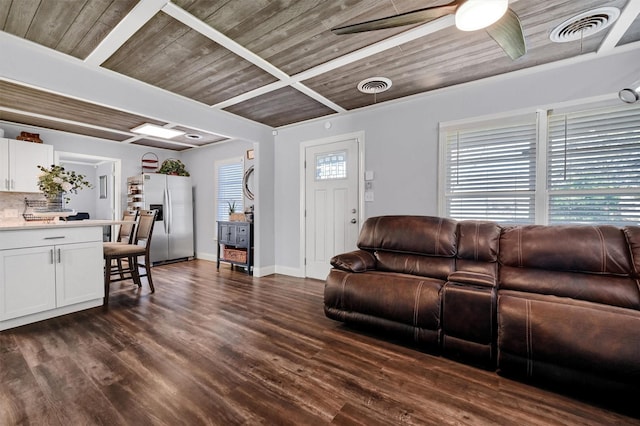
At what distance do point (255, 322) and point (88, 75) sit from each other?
111 inches

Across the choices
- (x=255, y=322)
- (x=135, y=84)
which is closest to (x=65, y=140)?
(x=135, y=84)

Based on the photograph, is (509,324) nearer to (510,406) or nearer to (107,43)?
(510,406)

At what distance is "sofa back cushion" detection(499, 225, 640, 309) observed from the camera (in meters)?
1.93

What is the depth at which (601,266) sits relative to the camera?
2008mm

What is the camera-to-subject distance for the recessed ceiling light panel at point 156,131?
4.46 m

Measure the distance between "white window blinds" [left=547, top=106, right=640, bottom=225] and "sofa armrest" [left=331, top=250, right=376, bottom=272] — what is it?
5.86ft

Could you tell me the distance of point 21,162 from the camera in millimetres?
4141

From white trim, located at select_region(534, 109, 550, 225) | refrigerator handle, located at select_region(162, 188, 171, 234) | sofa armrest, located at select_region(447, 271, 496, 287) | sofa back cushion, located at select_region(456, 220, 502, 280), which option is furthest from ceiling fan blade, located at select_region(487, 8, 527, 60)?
refrigerator handle, located at select_region(162, 188, 171, 234)

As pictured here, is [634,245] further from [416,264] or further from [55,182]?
[55,182]

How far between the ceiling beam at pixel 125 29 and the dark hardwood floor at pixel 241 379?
2.41 metres

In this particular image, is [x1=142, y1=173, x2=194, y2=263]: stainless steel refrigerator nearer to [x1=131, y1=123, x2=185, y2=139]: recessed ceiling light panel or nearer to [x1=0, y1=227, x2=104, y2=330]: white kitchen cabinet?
[x1=131, y1=123, x2=185, y2=139]: recessed ceiling light panel

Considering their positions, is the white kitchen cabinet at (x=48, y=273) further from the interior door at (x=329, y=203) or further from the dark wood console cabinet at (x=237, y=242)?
the interior door at (x=329, y=203)

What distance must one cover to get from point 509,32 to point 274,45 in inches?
65.4

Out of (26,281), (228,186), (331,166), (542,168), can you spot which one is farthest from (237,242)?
(542,168)
